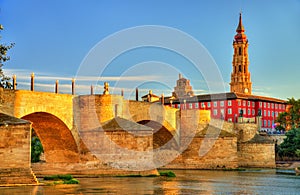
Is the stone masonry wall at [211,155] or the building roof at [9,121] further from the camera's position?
the stone masonry wall at [211,155]

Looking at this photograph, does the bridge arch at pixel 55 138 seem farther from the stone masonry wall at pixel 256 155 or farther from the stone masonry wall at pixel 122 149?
the stone masonry wall at pixel 256 155

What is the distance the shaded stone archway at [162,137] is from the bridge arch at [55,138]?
14.5 metres

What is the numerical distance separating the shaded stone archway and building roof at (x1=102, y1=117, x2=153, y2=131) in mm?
13990

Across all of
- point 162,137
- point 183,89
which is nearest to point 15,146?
point 162,137

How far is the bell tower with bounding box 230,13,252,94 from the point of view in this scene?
462 ft

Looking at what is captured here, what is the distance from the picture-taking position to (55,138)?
A: 139 ft

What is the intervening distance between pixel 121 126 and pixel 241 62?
107m

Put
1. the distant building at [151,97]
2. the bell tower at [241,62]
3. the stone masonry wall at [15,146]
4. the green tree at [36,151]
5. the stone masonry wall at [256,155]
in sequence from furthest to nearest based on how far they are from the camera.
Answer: the bell tower at [241,62] → the stone masonry wall at [256,155] → the green tree at [36,151] → the distant building at [151,97] → the stone masonry wall at [15,146]

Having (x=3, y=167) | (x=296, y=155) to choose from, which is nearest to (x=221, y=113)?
(x=296, y=155)

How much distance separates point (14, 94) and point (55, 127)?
6838mm

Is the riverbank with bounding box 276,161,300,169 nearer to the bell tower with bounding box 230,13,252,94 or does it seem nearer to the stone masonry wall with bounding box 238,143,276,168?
the stone masonry wall with bounding box 238,143,276,168

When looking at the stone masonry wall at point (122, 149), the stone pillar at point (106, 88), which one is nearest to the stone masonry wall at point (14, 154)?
the stone masonry wall at point (122, 149)

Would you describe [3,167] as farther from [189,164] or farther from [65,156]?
[189,164]

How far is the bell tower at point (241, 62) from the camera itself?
14075cm
